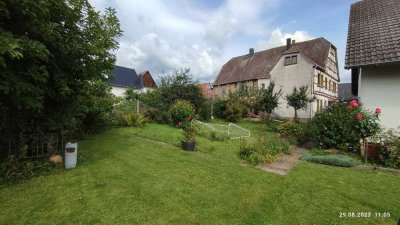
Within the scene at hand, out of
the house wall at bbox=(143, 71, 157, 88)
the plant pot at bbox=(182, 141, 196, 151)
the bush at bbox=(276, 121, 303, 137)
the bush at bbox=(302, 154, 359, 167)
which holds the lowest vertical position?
the bush at bbox=(302, 154, 359, 167)

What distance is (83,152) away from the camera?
855 centimetres

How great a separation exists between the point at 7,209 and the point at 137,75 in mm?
43533

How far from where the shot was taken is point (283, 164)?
783 centimetres

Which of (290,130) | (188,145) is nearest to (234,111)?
(290,130)

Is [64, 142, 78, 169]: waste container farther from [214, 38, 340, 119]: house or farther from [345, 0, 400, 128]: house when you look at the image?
[214, 38, 340, 119]: house

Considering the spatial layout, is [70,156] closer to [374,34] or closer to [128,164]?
[128,164]

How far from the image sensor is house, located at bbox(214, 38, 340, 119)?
88.7 ft

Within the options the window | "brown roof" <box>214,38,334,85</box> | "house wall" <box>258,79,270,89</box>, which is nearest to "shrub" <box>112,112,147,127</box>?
"house wall" <box>258,79,270,89</box>

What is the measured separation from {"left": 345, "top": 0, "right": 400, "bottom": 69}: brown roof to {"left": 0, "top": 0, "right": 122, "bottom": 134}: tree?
9.49m

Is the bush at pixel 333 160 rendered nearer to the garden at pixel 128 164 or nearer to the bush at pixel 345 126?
the garden at pixel 128 164

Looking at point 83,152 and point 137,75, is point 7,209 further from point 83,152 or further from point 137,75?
point 137,75

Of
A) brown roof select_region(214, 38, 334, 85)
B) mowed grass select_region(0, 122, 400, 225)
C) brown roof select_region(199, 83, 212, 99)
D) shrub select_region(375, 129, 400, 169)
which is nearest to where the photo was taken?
mowed grass select_region(0, 122, 400, 225)

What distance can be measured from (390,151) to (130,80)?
40.8 metres

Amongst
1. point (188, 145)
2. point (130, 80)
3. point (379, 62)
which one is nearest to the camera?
point (379, 62)
